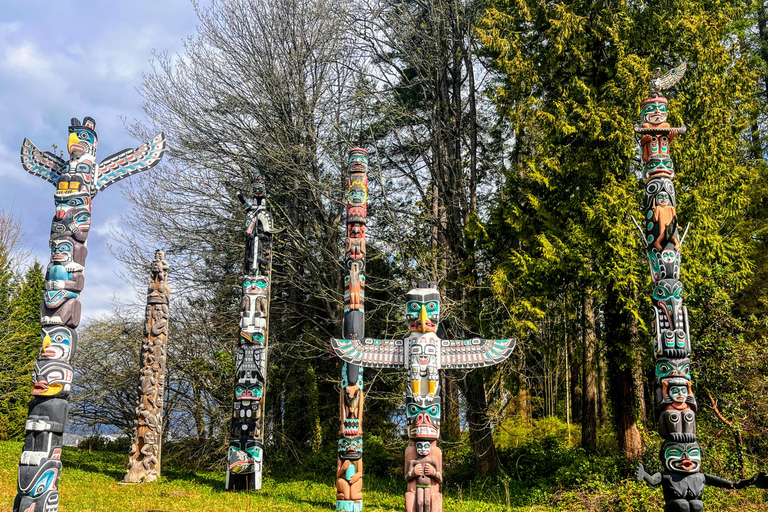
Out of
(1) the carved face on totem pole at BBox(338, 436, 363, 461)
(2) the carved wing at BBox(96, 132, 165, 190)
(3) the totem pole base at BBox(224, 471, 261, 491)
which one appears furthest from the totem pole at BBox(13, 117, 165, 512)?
(1) the carved face on totem pole at BBox(338, 436, 363, 461)

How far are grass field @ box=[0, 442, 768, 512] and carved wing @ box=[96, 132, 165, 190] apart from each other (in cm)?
450

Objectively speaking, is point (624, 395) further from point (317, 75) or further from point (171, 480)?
point (317, 75)

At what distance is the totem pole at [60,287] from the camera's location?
254 inches

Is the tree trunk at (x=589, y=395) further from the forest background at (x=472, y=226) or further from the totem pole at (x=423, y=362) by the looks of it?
the totem pole at (x=423, y=362)

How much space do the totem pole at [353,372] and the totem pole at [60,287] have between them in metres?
3.30

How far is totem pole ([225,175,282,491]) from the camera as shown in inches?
388

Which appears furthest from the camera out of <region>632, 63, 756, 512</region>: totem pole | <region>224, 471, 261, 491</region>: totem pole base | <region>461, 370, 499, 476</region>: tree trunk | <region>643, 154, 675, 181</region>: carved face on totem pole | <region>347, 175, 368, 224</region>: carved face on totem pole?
<region>461, 370, 499, 476</region>: tree trunk

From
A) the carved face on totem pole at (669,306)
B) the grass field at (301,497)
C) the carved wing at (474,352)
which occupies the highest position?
the carved face on totem pole at (669,306)

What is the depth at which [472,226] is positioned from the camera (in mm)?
12188

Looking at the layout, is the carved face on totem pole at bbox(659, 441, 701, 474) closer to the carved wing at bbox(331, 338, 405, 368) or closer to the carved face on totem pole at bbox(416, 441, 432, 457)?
the carved face on totem pole at bbox(416, 441, 432, 457)

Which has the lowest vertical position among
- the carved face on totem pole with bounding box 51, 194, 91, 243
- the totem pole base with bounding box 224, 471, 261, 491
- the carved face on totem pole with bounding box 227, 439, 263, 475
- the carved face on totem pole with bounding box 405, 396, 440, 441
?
the totem pole base with bounding box 224, 471, 261, 491

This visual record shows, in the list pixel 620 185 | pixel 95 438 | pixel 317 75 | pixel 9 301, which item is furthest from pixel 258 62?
pixel 95 438

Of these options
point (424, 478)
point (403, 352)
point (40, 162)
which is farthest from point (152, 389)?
point (424, 478)

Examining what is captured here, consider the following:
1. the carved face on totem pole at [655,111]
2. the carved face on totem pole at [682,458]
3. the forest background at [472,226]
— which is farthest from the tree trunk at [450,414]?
the carved face on totem pole at [655,111]
